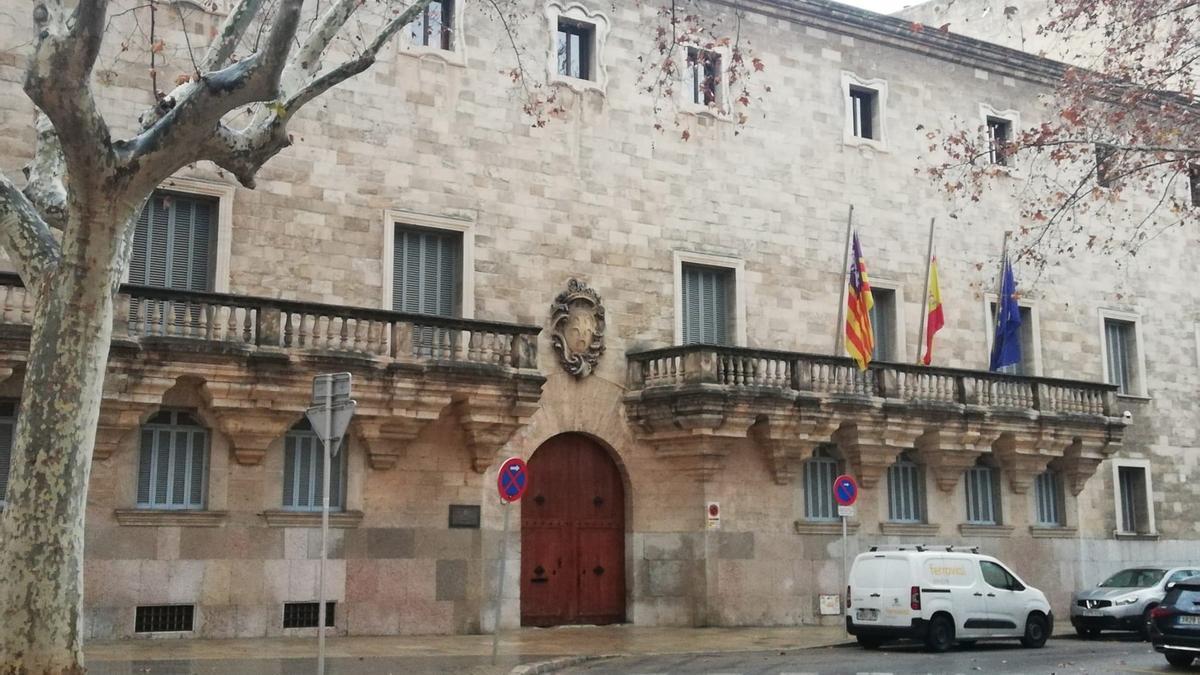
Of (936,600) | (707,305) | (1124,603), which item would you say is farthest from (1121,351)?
(936,600)

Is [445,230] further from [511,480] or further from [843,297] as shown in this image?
[843,297]

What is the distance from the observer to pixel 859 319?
24.9 m

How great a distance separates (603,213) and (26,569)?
14662 mm

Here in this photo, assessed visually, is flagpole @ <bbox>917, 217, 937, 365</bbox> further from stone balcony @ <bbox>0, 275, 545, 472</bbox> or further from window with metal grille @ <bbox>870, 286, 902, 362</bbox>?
stone balcony @ <bbox>0, 275, 545, 472</bbox>

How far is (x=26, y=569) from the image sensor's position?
1088 cm

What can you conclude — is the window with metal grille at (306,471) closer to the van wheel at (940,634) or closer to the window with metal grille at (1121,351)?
the van wheel at (940,634)

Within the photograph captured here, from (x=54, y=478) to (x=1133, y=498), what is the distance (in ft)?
87.2

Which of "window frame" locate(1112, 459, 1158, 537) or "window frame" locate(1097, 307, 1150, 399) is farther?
"window frame" locate(1097, 307, 1150, 399)

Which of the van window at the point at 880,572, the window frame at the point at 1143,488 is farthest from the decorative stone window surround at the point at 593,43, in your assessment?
the window frame at the point at 1143,488

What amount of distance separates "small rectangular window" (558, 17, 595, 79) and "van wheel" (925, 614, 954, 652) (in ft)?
38.2

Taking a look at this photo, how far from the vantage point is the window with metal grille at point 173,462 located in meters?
19.1

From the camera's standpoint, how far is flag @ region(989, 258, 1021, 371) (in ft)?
87.8

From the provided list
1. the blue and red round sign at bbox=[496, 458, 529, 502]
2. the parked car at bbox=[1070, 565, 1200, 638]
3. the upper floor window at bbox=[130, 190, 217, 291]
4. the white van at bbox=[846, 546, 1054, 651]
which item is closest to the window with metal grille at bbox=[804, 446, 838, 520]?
the white van at bbox=[846, 546, 1054, 651]

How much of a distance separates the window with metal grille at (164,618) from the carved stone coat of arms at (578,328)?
25.1ft
